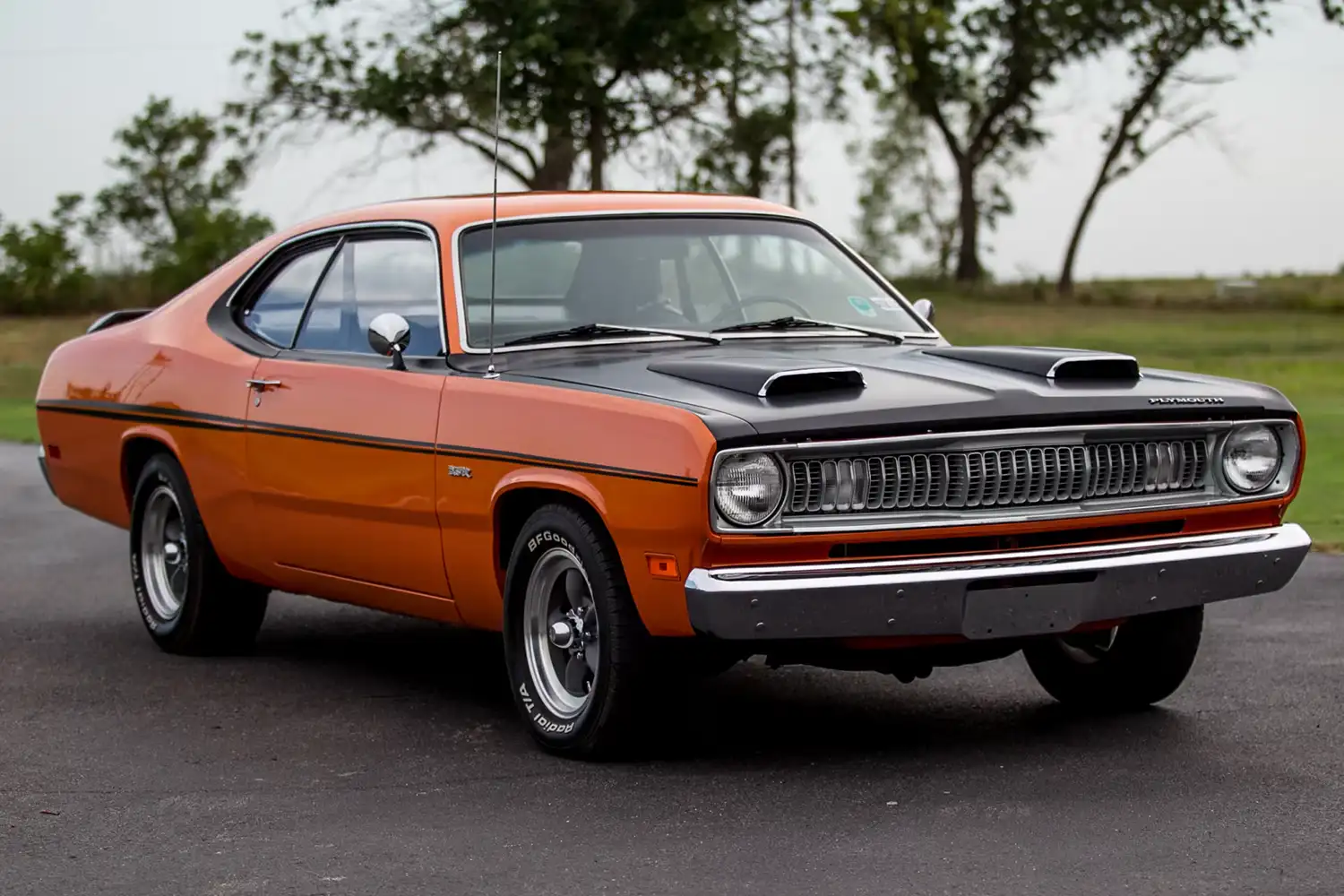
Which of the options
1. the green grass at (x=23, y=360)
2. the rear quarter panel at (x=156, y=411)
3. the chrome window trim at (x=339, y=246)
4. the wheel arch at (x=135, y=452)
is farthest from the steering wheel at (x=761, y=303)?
the green grass at (x=23, y=360)

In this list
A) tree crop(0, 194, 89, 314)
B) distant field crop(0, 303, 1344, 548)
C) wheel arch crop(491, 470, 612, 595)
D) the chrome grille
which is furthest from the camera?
tree crop(0, 194, 89, 314)

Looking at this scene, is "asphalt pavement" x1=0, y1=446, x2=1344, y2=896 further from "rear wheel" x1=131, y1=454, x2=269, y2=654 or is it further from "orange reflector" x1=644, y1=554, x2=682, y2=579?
"orange reflector" x1=644, y1=554, x2=682, y2=579

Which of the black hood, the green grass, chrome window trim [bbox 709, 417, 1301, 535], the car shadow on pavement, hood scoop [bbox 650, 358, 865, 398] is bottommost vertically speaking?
the green grass

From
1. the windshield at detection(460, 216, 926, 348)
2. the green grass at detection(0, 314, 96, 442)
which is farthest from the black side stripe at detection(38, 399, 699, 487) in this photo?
the green grass at detection(0, 314, 96, 442)

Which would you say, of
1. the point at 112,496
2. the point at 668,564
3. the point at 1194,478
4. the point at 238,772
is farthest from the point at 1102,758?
the point at 112,496

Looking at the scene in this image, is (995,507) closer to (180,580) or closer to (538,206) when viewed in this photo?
(538,206)

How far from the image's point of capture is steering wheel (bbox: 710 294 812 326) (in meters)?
6.86

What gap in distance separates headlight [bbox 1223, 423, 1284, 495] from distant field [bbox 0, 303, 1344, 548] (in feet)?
16.5

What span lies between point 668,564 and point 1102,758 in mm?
1438

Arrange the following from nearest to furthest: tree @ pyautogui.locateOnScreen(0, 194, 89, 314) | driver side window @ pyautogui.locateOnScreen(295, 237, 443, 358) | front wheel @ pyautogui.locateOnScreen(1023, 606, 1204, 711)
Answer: front wheel @ pyautogui.locateOnScreen(1023, 606, 1204, 711), driver side window @ pyautogui.locateOnScreen(295, 237, 443, 358), tree @ pyautogui.locateOnScreen(0, 194, 89, 314)

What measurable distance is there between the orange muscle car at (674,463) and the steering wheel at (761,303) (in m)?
0.02

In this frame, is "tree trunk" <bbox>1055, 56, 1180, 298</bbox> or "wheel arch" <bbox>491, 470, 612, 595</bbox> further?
"tree trunk" <bbox>1055, 56, 1180, 298</bbox>

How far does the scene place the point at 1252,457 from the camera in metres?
6.15

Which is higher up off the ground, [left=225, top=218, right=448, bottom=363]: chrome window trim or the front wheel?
[left=225, top=218, right=448, bottom=363]: chrome window trim
